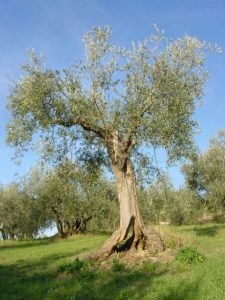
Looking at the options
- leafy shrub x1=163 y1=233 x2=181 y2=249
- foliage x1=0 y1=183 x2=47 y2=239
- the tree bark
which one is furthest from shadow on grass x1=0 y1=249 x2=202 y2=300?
foliage x1=0 y1=183 x2=47 y2=239

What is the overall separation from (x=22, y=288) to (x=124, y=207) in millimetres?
7103

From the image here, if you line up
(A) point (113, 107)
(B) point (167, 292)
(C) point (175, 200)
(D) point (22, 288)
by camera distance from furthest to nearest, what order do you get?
(C) point (175, 200) → (A) point (113, 107) → (D) point (22, 288) → (B) point (167, 292)

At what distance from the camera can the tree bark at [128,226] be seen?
810 inches

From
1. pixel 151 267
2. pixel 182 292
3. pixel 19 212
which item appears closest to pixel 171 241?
pixel 151 267

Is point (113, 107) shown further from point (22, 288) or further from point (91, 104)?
point (22, 288)

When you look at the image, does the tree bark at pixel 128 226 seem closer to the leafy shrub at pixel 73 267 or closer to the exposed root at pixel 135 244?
the exposed root at pixel 135 244

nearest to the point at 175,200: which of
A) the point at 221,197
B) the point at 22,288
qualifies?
the point at 221,197

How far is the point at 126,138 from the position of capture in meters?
21.5

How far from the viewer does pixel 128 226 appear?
20.8 metres

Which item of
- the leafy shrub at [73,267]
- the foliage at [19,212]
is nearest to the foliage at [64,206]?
the foliage at [19,212]

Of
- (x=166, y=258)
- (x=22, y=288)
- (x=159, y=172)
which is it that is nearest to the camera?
(x=22, y=288)

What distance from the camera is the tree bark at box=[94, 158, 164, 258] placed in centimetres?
2056

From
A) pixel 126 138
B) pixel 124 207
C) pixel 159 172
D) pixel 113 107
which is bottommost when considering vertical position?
pixel 124 207

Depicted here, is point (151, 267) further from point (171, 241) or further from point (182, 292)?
point (182, 292)
